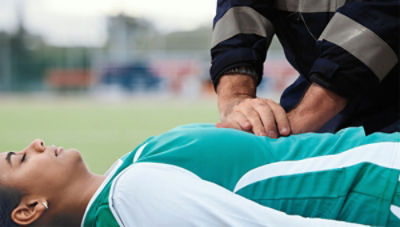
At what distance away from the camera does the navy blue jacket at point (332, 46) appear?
1.80 meters

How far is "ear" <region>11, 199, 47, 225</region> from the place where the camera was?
185 centimetres

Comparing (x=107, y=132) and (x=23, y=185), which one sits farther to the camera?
(x=107, y=132)

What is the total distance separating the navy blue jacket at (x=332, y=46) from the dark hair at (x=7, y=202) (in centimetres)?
89

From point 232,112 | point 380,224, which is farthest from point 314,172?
point 232,112

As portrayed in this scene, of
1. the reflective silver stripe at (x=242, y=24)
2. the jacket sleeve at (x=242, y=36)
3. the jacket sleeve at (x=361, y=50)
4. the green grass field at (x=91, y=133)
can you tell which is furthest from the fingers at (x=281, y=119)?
the green grass field at (x=91, y=133)

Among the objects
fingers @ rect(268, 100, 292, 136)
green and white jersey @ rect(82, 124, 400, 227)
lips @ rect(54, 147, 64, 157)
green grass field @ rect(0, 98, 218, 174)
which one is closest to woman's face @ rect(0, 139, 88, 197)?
lips @ rect(54, 147, 64, 157)

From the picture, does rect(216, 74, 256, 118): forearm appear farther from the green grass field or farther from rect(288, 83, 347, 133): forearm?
the green grass field

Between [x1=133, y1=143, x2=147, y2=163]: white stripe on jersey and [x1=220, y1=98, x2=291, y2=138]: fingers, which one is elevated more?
[x1=220, y1=98, x2=291, y2=138]: fingers

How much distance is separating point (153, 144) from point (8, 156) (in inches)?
22.9

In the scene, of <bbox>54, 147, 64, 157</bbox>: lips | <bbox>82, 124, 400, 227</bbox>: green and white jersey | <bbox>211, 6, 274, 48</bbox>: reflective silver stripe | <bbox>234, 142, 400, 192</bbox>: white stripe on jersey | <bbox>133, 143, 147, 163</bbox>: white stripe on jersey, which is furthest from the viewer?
<bbox>211, 6, 274, 48</bbox>: reflective silver stripe

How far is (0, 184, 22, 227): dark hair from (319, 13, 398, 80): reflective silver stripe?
126 cm

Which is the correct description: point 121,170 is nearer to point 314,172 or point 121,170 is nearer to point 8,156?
point 8,156

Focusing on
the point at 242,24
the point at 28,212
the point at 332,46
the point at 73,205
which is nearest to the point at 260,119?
the point at 332,46

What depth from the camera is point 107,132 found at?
794cm
